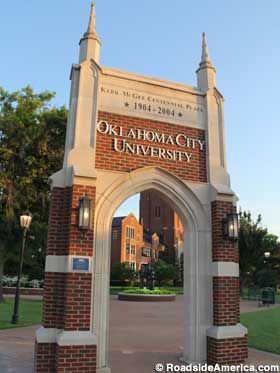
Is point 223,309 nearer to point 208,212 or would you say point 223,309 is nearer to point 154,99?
point 208,212

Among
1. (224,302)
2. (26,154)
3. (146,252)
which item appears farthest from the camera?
(146,252)

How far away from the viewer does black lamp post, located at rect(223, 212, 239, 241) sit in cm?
732

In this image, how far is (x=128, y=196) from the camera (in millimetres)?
7355

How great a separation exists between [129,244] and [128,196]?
56578 millimetres

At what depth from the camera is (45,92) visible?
22.1 meters

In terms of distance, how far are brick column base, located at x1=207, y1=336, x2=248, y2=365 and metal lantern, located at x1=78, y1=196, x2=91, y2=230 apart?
312 cm

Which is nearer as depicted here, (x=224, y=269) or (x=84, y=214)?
(x=84, y=214)

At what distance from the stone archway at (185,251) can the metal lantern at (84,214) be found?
1.46 ft

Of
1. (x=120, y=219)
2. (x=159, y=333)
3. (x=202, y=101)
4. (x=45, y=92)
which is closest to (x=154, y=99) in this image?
(x=202, y=101)

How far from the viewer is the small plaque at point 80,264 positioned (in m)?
6.41

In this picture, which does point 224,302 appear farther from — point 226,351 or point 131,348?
point 131,348

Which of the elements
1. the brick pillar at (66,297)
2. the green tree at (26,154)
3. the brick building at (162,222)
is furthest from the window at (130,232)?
the brick pillar at (66,297)

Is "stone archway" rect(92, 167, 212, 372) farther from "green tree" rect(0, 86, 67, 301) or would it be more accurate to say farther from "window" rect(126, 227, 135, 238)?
"window" rect(126, 227, 135, 238)

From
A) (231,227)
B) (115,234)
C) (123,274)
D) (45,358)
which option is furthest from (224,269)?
(115,234)
